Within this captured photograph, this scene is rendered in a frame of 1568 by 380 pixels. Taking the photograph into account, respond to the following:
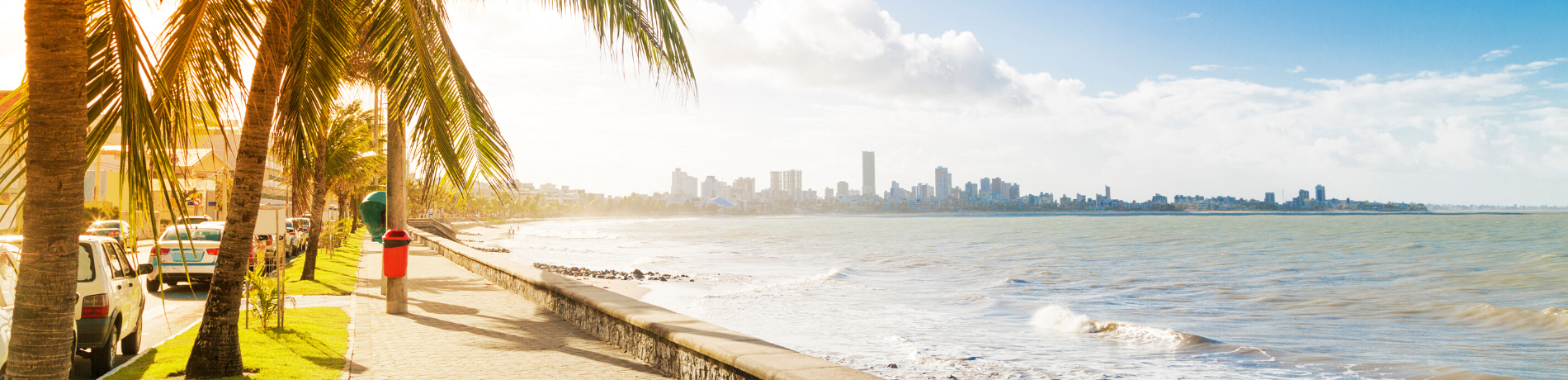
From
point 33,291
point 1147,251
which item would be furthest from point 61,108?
point 1147,251

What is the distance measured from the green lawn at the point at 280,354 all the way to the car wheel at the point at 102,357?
0.15 metres

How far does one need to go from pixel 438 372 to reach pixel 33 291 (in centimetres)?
370

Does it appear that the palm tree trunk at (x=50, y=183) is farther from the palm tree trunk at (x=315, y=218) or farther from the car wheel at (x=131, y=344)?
the palm tree trunk at (x=315, y=218)

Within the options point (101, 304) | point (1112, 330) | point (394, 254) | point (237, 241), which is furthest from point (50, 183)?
point (1112, 330)

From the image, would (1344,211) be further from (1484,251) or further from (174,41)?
(174,41)

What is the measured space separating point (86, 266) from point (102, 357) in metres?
0.70

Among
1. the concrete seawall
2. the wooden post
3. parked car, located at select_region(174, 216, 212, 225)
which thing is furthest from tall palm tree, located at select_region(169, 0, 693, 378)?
the wooden post

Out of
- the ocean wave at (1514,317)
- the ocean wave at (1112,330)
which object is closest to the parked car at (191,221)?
the ocean wave at (1112,330)

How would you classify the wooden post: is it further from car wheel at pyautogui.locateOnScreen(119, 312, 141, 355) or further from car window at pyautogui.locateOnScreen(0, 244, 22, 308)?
car window at pyautogui.locateOnScreen(0, 244, 22, 308)

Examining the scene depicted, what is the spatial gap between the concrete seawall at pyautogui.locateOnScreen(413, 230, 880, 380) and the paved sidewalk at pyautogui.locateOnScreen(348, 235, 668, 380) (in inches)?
5.5

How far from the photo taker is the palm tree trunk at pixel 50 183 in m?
2.96

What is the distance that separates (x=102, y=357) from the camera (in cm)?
643

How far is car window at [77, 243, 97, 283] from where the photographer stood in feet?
20.9

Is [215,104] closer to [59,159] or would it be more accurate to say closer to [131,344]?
[59,159]
